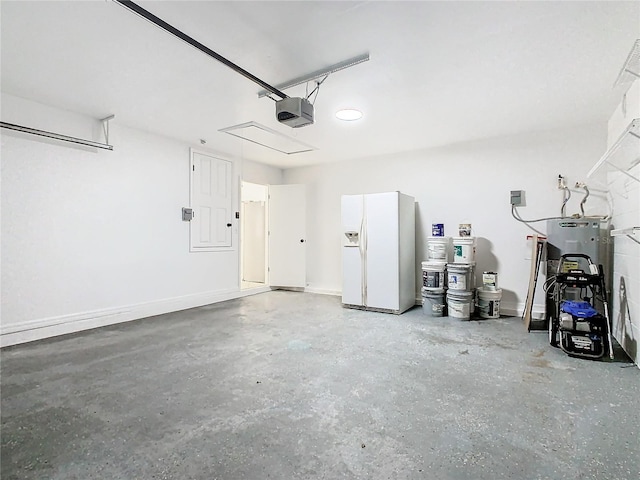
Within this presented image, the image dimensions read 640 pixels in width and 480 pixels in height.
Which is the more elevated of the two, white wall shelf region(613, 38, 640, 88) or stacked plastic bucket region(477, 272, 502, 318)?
white wall shelf region(613, 38, 640, 88)

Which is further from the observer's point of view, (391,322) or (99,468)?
(391,322)

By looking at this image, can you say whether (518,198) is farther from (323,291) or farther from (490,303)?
(323,291)

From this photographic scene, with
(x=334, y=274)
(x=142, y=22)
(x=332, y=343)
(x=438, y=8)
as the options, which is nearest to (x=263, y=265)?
(x=334, y=274)

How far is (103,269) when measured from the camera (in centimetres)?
407

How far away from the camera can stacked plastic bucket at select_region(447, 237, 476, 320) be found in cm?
439

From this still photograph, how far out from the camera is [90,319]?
13.0 feet

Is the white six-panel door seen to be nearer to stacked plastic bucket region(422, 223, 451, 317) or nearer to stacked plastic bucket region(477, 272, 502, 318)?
stacked plastic bucket region(422, 223, 451, 317)

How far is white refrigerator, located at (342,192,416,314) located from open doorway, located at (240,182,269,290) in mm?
2807

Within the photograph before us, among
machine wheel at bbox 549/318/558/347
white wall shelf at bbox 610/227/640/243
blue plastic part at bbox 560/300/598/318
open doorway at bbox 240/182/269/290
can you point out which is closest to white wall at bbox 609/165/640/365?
white wall shelf at bbox 610/227/640/243

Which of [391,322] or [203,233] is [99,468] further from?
[203,233]

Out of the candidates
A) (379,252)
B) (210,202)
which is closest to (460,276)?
(379,252)

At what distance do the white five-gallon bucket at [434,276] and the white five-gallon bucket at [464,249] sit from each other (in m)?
0.23

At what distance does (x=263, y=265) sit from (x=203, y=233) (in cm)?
228

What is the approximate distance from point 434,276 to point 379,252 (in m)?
0.86
